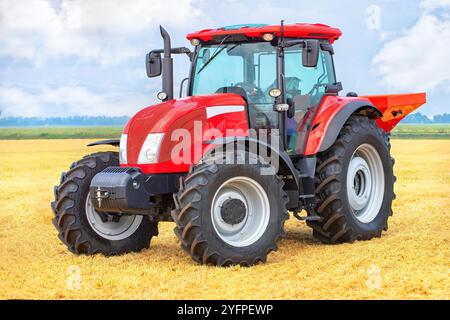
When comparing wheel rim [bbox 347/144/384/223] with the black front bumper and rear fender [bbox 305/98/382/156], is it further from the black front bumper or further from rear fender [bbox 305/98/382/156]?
the black front bumper

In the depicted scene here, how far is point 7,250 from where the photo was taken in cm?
1048

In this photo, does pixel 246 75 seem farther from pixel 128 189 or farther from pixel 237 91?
pixel 128 189

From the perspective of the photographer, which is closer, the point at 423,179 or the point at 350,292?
the point at 350,292

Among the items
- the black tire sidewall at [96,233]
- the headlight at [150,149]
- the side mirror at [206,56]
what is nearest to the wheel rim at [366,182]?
the side mirror at [206,56]

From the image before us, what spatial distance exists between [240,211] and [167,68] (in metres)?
2.09

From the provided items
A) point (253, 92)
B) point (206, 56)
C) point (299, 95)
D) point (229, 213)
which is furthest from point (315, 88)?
point (229, 213)

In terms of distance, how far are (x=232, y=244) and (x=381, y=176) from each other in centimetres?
324

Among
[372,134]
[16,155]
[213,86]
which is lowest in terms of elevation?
[16,155]

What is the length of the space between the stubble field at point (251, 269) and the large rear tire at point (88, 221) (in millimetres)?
185

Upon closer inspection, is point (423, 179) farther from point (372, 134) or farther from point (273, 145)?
point (273, 145)

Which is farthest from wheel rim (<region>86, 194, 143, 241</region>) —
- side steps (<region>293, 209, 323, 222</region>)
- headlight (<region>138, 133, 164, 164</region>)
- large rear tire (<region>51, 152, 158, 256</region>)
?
side steps (<region>293, 209, 323, 222</region>)

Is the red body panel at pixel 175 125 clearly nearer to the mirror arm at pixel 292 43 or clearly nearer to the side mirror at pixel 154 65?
the side mirror at pixel 154 65

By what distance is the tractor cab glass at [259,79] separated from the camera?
32.6 feet

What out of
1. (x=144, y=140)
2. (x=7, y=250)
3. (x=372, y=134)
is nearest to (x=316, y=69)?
(x=372, y=134)
